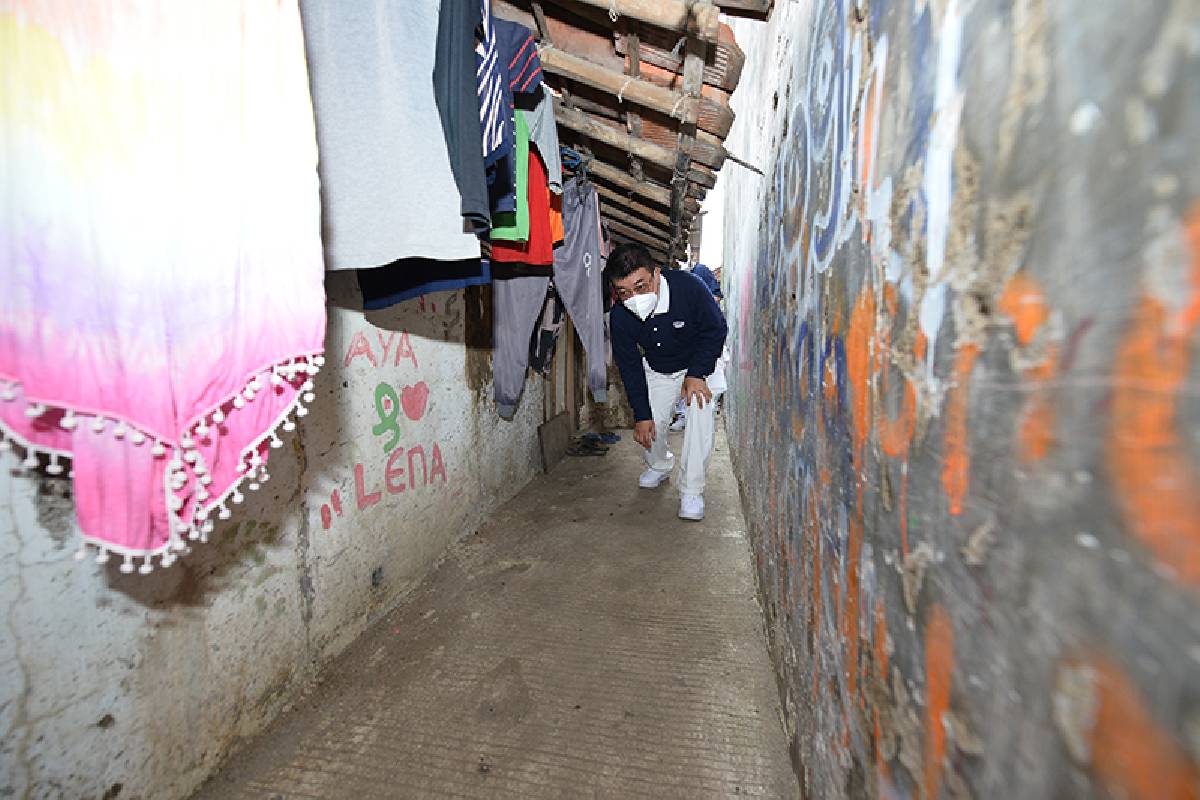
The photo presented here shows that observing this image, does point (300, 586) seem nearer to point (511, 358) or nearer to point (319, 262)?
point (319, 262)

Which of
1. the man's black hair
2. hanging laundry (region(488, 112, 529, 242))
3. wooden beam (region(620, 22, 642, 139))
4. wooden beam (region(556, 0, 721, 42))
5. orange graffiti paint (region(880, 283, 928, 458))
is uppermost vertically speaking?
wooden beam (region(620, 22, 642, 139))

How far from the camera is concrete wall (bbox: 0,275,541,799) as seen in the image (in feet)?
3.93

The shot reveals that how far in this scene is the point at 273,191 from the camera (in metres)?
1.11

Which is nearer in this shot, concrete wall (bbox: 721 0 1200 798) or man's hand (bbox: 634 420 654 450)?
concrete wall (bbox: 721 0 1200 798)

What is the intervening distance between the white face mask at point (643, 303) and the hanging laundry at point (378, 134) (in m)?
2.11

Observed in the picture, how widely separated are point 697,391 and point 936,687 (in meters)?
2.96

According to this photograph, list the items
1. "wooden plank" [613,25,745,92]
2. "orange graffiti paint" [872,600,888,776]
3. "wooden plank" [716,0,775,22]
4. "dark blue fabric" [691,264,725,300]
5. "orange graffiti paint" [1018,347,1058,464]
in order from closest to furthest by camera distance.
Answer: "orange graffiti paint" [1018,347,1058,464]
"orange graffiti paint" [872,600,888,776]
"wooden plank" [716,0,775,22]
"wooden plank" [613,25,745,92]
"dark blue fabric" [691,264,725,300]

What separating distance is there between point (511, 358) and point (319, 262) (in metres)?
2.42

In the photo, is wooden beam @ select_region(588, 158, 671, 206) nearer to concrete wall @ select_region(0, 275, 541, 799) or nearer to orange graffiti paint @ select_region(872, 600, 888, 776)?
concrete wall @ select_region(0, 275, 541, 799)

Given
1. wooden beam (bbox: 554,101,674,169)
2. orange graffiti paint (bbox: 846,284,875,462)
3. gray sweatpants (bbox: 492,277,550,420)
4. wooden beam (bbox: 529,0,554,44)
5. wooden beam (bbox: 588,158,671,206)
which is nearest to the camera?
orange graffiti paint (bbox: 846,284,875,462)

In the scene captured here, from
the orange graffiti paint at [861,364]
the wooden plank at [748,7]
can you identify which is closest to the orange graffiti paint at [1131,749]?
the orange graffiti paint at [861,364]

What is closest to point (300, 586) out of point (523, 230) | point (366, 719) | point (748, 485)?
point (366, 719)

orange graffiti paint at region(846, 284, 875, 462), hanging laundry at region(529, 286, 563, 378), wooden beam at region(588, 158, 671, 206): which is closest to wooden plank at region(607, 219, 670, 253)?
wooden beam at region(588, 158, 671, 206)

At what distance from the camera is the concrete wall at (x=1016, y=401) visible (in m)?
0.39
